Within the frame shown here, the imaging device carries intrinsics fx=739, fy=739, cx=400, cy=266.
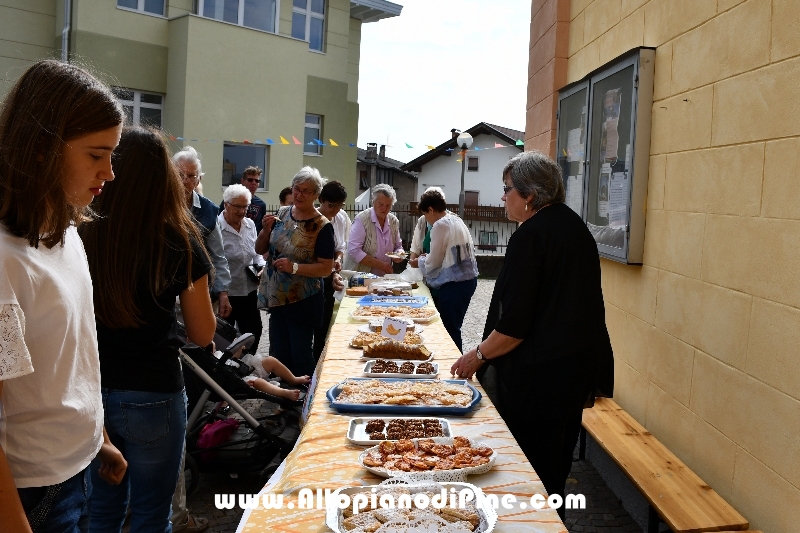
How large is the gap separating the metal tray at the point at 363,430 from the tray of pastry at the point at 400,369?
0.65m

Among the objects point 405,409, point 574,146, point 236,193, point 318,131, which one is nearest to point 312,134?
point 318,131

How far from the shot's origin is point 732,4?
10.5 feet

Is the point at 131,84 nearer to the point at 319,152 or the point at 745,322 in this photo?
the point at 319,152

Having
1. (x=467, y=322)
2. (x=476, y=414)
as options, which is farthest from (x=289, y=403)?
(x=467, y=322)

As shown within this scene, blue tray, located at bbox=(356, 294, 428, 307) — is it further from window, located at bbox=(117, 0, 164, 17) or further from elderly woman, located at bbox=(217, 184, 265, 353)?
window, located at bbox=(117, 0, 164, 17)

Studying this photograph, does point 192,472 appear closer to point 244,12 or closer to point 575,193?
point 575,193

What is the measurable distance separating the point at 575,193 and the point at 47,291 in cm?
456

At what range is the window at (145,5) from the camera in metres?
14.2

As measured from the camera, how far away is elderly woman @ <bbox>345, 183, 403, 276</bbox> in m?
6.66

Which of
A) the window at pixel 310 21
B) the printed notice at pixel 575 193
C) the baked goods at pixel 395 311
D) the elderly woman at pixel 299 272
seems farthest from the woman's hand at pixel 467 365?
the window at pixel 310 21

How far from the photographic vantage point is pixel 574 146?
559 centimetres

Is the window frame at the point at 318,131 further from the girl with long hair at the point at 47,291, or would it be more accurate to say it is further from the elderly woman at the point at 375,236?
the girl with long hair at the point at 47,291

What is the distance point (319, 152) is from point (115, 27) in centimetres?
537

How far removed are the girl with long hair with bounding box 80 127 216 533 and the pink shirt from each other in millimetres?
4373
